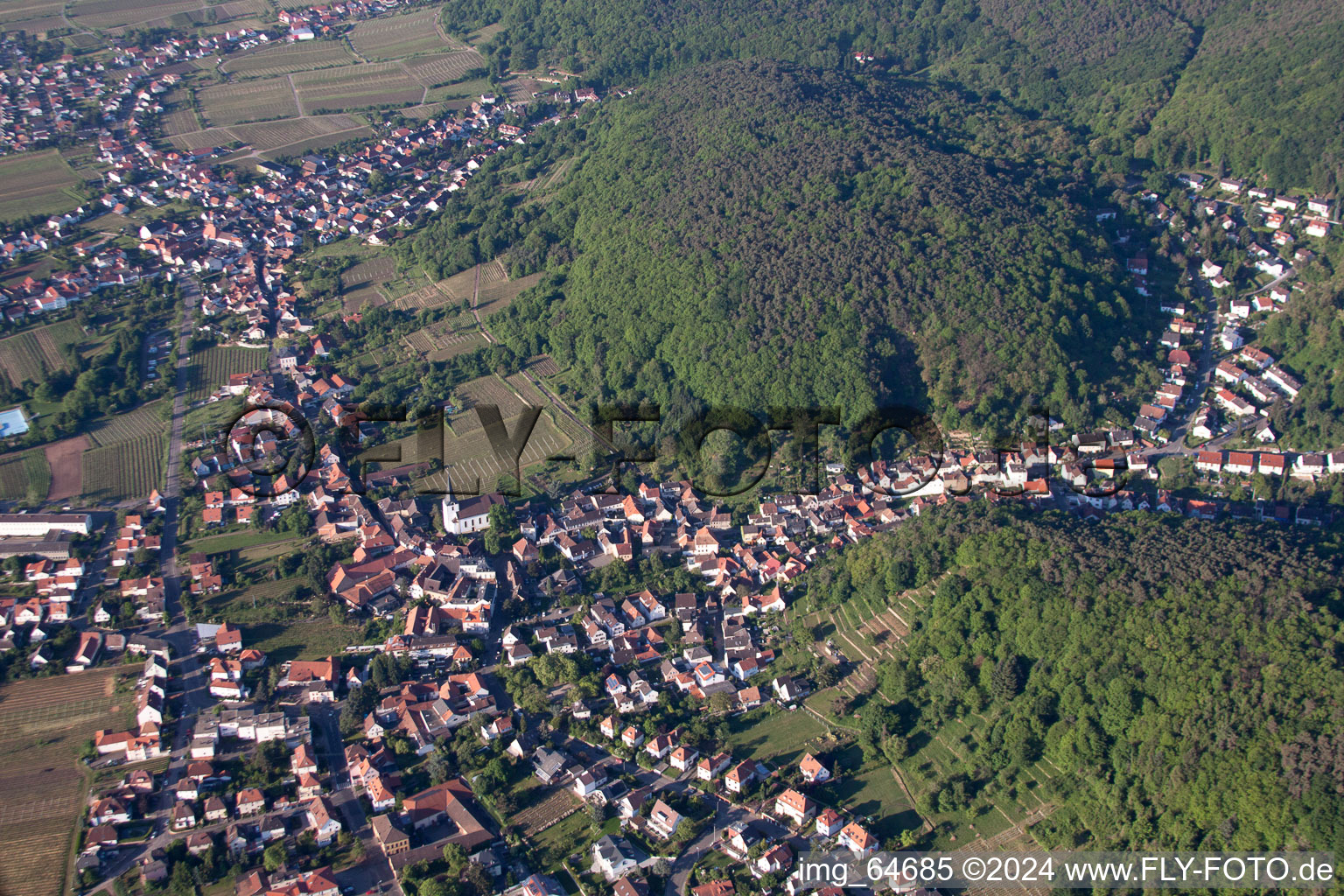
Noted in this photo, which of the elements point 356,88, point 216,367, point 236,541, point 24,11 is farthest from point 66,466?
point 24,11

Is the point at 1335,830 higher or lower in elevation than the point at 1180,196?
lower

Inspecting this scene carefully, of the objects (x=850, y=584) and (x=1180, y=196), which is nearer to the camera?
(x=850, y=584)

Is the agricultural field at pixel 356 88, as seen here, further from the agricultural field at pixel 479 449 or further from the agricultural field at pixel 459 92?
the agricultural field at pixel 479 449

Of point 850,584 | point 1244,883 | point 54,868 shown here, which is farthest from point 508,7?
point 1244,883

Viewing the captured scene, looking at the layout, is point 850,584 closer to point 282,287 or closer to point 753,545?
point 753,545

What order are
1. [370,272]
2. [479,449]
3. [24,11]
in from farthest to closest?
1. [24,11]
2. [370,272]
3. [479,449]

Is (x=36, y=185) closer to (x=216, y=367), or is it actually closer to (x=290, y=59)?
(x=290, y=59)

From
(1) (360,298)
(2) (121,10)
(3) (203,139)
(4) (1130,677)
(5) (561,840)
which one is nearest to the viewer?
(5) (561,840)
